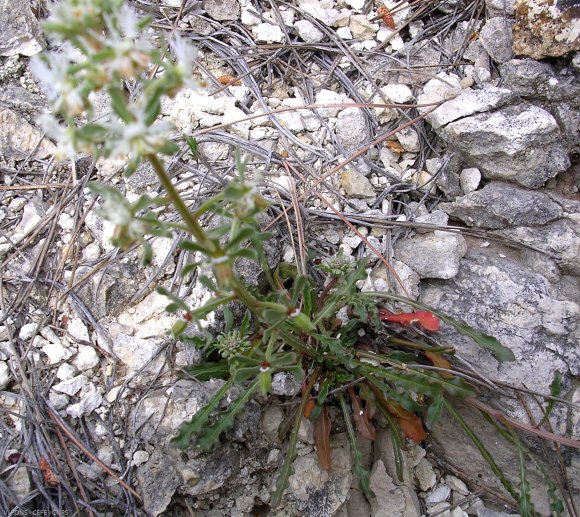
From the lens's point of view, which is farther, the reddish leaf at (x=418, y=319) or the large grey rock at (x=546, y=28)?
the large grey rock at (x=546, y=28)

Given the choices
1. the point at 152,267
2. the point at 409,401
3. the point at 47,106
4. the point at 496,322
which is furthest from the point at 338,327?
the point at 47,106

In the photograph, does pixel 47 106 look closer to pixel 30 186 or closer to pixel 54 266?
pixel 30 186

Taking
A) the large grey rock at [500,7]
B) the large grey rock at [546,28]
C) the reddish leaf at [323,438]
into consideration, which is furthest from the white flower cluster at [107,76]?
the large grey rock at [500,7]

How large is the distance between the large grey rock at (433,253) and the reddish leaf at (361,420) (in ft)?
2.38

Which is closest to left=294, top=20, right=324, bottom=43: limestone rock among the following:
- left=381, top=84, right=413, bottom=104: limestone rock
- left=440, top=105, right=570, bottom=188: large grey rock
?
left=381, top=84, right=413, bottom=104: limestone rock

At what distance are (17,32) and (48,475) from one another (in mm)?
2392

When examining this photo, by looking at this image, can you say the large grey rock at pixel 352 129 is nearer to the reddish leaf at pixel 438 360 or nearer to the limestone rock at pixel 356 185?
the limestone rock at pixel 356 185

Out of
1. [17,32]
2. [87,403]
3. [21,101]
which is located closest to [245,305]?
[87,403]

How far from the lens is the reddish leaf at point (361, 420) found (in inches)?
97.7

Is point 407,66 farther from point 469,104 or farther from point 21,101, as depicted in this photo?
point 21,101

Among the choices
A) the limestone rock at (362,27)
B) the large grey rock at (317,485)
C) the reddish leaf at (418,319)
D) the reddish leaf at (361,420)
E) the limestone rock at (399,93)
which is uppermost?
the limestone rock at (362,27)

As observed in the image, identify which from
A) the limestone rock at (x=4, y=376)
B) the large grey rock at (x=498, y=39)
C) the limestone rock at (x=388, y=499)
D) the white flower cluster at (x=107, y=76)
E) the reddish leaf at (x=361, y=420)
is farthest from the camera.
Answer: the large grey rock at (x=498, y=39)

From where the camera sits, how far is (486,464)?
105 inches

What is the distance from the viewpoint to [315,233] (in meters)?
2.87
